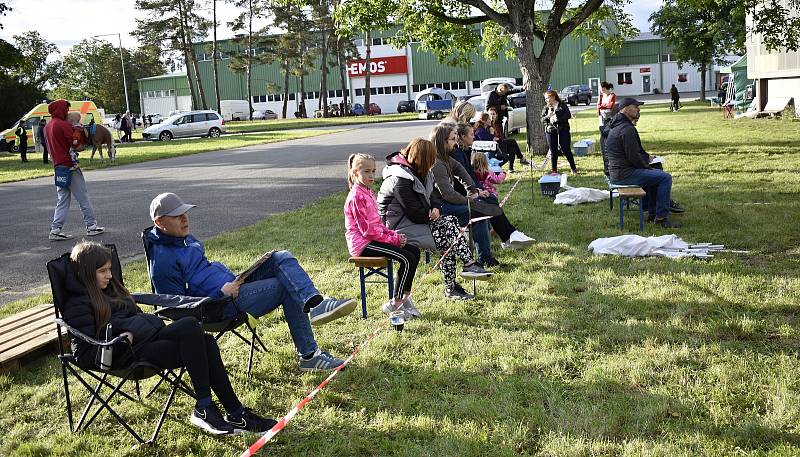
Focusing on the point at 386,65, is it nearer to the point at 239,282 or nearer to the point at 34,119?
the point at 34,119

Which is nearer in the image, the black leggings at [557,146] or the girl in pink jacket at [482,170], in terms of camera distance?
the girl in pink jacket at [482,170]

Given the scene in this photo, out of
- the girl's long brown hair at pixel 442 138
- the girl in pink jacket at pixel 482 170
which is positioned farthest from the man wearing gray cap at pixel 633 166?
the girl's long brown hair at pixel 442 138

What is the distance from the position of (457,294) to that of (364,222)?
3.85ft

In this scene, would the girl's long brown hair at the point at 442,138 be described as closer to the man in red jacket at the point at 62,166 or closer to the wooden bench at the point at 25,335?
the wooden bench at the point at 25,335

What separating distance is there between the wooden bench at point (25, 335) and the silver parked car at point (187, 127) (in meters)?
37.8

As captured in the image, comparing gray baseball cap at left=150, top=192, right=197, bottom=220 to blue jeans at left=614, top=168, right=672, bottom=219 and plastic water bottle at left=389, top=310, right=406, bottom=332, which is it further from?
blue jeans at left=614, top=168, right=672, bottom=219

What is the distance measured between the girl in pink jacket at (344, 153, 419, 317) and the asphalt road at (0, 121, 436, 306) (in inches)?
156

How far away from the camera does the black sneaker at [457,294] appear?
22.2 ft

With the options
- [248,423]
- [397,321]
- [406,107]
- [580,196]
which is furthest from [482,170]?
[406,107]

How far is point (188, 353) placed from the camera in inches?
163

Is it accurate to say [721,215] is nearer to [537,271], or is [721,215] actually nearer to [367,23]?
[537,271]

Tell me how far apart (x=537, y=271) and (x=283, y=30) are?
6286 centimetres

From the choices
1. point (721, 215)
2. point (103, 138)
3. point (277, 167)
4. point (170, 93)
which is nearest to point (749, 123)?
point (277, 167)

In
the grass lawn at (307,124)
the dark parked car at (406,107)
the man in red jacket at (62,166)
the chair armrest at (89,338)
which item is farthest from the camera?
the dark parked car at (406,107)
